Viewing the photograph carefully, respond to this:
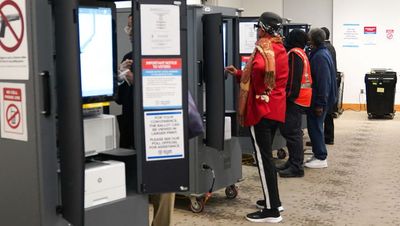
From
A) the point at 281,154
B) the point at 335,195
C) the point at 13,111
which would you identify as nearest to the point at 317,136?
the point at 281,154

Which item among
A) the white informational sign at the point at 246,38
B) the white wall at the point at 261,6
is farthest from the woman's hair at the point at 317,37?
the white wall at the point at 261,6

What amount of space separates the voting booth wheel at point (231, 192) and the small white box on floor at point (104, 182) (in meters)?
2.54

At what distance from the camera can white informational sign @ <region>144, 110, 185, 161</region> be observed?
7.77ft

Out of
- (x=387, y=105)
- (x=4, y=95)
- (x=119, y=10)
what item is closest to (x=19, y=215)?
(x=4, y=95)

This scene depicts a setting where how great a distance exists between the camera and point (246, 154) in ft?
20.8

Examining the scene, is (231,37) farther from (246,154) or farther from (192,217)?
(246,154)

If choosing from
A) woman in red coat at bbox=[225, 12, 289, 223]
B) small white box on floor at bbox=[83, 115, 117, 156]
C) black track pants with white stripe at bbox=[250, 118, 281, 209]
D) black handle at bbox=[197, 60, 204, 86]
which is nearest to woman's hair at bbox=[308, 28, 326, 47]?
woman in red coat at bbox=[225, 12, 289, 223]

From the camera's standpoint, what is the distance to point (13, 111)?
2.04 m

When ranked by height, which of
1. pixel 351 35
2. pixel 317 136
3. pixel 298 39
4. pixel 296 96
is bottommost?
pixel 317 136

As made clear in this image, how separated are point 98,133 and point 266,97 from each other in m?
2.07

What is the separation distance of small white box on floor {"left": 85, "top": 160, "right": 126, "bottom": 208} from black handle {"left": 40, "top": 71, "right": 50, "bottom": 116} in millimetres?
330

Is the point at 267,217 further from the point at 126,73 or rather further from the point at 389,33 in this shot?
the point at 389,33

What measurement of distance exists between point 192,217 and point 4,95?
2517 millimetres

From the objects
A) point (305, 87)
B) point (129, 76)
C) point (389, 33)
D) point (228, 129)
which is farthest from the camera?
point (389, 33)
